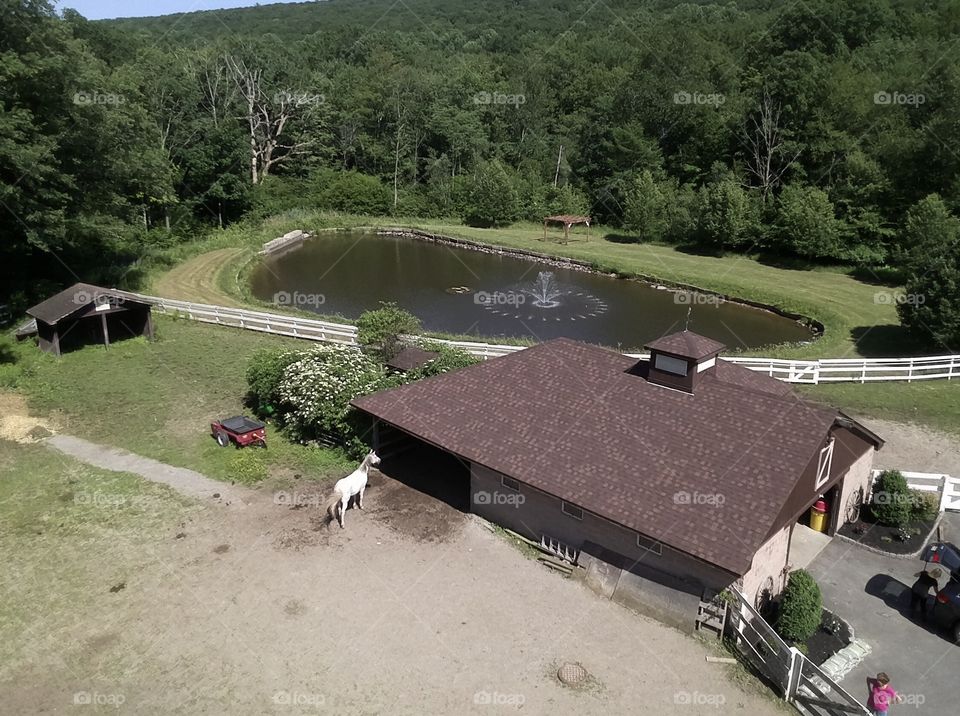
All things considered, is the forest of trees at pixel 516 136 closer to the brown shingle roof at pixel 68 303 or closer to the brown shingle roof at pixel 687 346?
the brown shingle roof at pixel 68 303

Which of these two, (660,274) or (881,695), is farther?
(660,274)

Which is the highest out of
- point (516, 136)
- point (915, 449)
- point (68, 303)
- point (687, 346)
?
point (516, 136)

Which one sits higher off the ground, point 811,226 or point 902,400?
point 811,226

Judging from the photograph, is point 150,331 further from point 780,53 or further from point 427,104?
point 780,53

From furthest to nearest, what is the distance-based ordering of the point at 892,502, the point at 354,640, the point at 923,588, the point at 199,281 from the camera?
the point at 199,281
the point at 892,502
the point at 923,588
the point at 354,640

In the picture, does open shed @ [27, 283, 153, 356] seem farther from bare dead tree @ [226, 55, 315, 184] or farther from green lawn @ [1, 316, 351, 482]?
bare dead tree @ [226, 55, 315, 184]

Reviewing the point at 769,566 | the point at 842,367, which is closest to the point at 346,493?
the point at 769,566

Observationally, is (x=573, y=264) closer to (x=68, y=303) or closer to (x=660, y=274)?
(x=660, y=274)

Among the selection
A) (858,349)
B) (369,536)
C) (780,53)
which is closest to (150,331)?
(369,536)
